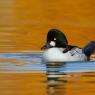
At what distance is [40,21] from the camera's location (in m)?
6.35

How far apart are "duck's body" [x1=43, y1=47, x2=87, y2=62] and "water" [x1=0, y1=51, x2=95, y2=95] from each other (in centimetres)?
3

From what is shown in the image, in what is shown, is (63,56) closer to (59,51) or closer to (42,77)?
(59,51)

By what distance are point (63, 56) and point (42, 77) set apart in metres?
0.80

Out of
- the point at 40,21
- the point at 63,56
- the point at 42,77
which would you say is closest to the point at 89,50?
the point at 63,56

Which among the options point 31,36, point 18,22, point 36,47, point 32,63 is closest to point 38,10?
point 18,22

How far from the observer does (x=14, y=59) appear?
A: 11.4ft

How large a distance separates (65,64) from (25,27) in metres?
2.93

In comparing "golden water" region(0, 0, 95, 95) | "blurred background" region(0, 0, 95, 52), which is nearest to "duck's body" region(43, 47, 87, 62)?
"golden water" region(0, 0, 95, 95)

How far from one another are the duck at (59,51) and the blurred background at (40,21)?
4.78ft

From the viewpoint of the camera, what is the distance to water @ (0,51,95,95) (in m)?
3.14

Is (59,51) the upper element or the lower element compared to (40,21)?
lower

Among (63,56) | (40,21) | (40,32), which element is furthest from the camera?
(40,21)

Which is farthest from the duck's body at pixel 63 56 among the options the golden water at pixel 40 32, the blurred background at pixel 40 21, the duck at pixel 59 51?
the blurred background at pixel 40 21

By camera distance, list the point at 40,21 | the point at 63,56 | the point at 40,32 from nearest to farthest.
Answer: the point at 63,56 < the point at 40,32 < the point at 40,21
